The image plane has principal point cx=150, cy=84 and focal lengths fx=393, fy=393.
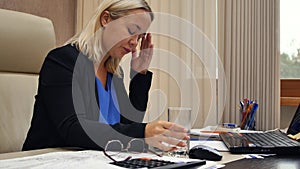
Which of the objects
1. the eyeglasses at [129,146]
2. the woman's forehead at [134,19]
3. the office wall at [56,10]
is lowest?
the eyeglasses at [129,146]

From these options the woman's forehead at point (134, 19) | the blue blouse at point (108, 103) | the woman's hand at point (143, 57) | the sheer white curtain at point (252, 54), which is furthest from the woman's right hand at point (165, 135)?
the sheer white curtain at point (252, 54)

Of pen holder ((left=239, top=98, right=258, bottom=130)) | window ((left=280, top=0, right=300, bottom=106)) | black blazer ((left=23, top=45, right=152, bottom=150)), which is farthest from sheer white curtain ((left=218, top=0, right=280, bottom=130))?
black blazer ((left=23, top=45, right=152, bottom=150))

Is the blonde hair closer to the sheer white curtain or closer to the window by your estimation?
the sheer white curtain

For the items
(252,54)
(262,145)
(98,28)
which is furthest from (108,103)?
(252,54)

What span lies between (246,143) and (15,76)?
84 centimetres

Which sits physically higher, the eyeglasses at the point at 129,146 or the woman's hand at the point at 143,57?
the woman's hand at the point at 143,57

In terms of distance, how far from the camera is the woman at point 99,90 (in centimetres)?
97

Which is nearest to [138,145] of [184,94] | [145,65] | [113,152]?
[113,152]

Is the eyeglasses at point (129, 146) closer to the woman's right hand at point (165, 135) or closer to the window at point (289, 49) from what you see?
the woman's right hand at point (165, 135)

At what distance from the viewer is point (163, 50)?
2291 mm

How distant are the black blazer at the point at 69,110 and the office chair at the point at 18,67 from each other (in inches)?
7.4

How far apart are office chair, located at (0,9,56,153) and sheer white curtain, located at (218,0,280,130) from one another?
3.31 feet

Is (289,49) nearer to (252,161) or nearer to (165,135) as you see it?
(252,161)

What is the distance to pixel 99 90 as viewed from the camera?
131 centimetres
